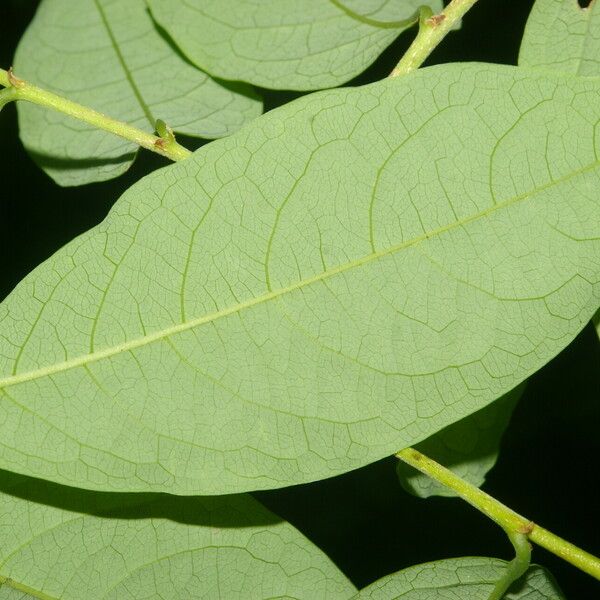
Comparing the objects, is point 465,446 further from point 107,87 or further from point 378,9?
point 107,87

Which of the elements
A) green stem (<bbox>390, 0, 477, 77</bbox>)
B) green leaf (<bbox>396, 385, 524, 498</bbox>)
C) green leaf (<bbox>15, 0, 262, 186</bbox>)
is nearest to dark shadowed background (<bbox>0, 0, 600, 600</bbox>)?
green leaf (<bbox>15, 0, 262, 186</bbox>)

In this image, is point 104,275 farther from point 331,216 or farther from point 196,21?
point 196,21

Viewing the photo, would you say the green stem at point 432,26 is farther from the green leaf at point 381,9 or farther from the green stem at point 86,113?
the green stem at point 86,113

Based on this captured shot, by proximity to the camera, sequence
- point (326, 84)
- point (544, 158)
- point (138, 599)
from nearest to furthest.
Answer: point (544, 158) < point (138, 599) < point (326, 84)

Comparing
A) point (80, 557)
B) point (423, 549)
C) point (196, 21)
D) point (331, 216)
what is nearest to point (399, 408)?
point (331, 216)

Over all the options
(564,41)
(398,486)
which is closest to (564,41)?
(564,41)

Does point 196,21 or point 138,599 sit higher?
point 196,21

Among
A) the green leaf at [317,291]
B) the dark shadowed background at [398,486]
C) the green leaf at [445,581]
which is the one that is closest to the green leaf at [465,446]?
the green leaf at [445,581]
